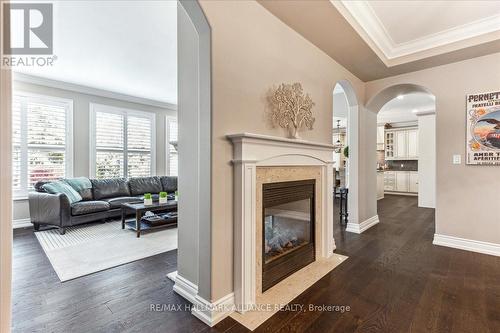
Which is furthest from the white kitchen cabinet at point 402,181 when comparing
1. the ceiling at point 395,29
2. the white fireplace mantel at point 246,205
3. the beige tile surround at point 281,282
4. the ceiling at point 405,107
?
the white fireplace mantel at point 246,205

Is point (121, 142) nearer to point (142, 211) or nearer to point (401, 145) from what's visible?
point (142, 211)

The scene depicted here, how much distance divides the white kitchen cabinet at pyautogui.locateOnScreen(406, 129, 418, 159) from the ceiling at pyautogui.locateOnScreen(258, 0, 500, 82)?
5.61 m

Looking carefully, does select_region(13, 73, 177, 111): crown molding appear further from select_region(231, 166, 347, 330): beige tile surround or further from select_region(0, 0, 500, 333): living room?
select_region(231, 166, 347, 330): beige tile surround

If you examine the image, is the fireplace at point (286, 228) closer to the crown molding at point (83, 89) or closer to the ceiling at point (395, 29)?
the ceiling at point (395, 29)

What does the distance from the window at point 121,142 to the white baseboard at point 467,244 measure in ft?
20.3

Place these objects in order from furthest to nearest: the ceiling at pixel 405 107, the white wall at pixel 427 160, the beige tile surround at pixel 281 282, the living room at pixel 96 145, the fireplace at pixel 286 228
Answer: the white wall at pixel 427 160, the ceiling at pixel 405 107, the living room at pixel 96 145, the fireplace at pixel 286 228, the beige tile surround at pixel 281 282

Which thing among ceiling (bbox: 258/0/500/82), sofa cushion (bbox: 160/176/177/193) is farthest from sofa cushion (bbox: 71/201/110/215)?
ceiling (bbox: 258/0/500/82)

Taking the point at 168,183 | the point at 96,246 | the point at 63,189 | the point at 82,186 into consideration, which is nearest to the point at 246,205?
the point at 96,246

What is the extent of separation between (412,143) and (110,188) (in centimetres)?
930

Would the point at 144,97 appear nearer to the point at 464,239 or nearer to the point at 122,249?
the point at 122,249

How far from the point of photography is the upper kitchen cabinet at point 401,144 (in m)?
8.20

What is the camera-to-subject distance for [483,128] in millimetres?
3156

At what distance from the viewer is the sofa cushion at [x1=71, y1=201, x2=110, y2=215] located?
4052 mm

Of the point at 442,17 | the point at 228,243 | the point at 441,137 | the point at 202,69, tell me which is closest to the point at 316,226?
the point at 228,243
